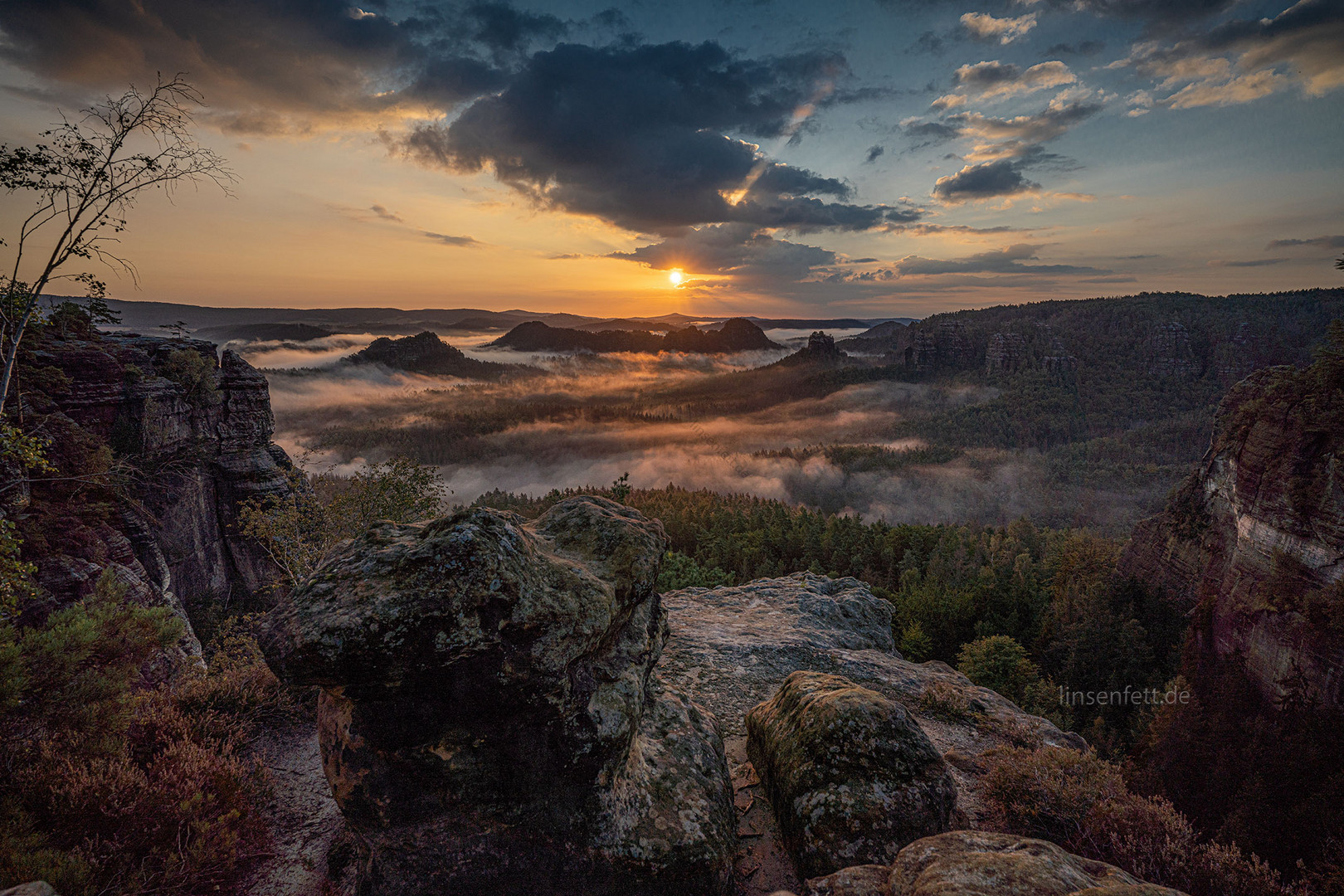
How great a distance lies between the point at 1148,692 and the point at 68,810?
68.7 meters

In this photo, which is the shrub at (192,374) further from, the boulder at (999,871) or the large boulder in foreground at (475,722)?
the boulder at (999,871)

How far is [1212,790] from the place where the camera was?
98.2 feet

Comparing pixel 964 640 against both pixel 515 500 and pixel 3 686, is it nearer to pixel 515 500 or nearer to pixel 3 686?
pixel 3 686

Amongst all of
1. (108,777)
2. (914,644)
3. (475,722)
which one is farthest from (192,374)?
(914,644)

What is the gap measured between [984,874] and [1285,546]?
137ft

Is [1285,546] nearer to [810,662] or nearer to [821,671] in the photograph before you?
[821,671]

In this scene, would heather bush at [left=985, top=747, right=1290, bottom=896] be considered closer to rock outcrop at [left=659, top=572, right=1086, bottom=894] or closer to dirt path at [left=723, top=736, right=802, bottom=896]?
rock outcrop at [left=659, top=572, right=1086, bottom=894]

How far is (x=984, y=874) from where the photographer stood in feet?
21.2

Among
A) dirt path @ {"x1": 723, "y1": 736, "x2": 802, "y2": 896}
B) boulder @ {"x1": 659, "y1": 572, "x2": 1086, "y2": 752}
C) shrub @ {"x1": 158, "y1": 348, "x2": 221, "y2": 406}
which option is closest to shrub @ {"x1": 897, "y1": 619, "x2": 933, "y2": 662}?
boulder @ {"x1": 659, "y1": 572, "x2": 1086, "y2": 752}

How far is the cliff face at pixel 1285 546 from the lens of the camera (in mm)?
28375

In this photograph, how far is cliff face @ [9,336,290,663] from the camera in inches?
1077

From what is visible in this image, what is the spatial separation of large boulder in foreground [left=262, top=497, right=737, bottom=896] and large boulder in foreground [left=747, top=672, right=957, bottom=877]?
1.84 meters

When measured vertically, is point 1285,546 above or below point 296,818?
below

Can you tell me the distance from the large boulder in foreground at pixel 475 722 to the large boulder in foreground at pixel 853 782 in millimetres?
1841
